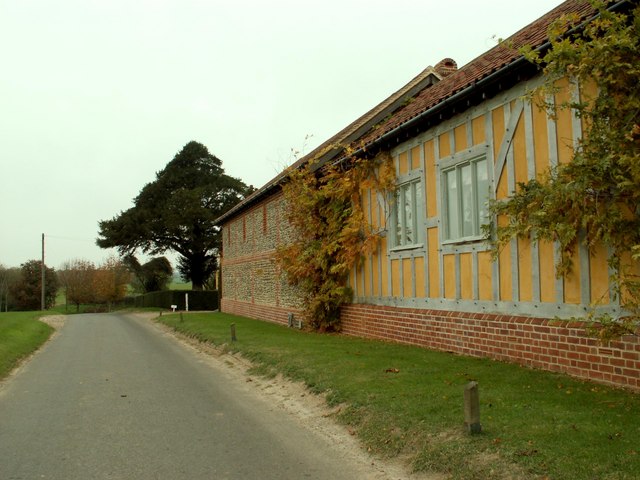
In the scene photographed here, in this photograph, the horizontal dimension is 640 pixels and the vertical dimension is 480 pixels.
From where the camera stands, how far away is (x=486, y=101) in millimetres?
9984

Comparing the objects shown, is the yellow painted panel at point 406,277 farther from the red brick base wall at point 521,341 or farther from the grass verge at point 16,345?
the grass verge at point 16,345

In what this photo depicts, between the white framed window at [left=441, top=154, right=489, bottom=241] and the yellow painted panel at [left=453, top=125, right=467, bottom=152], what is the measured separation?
25 cm

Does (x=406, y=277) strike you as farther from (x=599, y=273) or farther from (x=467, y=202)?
(x=599, y=273)

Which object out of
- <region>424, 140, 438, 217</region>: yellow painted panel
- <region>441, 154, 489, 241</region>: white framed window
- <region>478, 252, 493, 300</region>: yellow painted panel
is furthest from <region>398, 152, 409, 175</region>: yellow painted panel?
<region>478, 252, 493, 300</region>: yellow painted panel

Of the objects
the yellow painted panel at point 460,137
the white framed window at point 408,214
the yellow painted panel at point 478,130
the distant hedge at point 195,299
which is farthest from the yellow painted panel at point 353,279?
the distant hedge at point 195,299

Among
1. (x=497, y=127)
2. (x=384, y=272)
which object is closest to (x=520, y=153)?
(x=497, y=127)

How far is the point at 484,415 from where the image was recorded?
624 cm

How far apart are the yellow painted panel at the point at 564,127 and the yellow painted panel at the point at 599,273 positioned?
1.31 metres

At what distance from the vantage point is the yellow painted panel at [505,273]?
9.48m

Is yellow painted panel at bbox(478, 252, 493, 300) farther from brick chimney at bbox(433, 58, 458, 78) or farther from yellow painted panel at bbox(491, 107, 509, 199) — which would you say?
brick chimney at bbox(433, 58, 458, 78)

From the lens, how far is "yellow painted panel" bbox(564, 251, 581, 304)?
808 centimetres

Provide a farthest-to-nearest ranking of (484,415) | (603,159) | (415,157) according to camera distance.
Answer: (415,157) → (603,159) → (484,415)

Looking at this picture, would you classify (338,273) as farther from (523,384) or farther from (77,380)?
(523,384)

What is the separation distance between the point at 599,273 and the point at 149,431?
5.88 m
